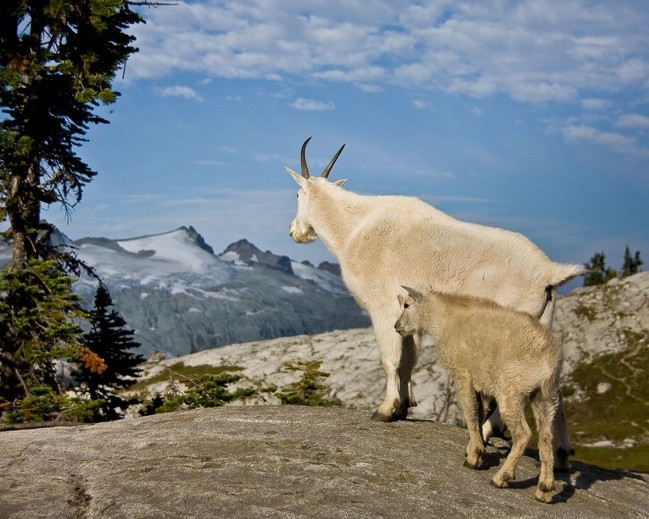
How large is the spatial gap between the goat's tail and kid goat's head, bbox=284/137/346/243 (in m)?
5.31

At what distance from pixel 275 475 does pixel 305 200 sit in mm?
7406

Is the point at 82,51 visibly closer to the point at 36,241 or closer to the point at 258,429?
the point at 36,241

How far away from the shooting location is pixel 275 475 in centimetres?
1052

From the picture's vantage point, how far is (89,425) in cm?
1504

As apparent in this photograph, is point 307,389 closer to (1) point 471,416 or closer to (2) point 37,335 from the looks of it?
(2) point 37,335

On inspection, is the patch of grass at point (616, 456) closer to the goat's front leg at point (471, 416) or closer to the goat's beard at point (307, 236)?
the goat's beard at point (307, 236)

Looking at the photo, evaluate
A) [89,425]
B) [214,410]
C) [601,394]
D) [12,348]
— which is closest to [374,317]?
[214,410]

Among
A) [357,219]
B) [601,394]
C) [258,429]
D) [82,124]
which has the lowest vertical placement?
[601,394]

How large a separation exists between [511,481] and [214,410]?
6411 millimetres

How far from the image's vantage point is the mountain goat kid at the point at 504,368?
11.1 meters

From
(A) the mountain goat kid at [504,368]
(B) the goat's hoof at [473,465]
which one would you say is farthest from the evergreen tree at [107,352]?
(B) the goat's hoof at [473,465]

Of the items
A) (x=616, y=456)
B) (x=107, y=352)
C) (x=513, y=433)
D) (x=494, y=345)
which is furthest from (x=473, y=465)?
(x=616, y=456)

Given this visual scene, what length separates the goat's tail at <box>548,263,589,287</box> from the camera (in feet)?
42.9

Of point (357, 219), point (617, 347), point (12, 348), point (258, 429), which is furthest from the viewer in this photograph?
point (617, 347)
